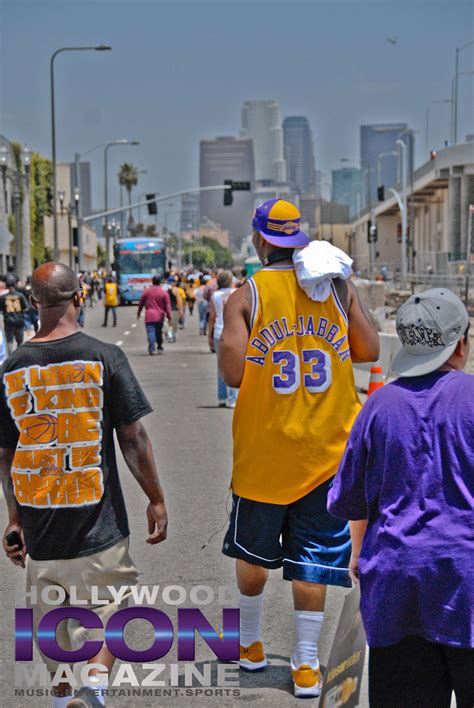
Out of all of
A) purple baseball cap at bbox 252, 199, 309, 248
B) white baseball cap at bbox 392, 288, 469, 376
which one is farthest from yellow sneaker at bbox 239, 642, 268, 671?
white baseball cap at bbox 392, 288, 469, 376

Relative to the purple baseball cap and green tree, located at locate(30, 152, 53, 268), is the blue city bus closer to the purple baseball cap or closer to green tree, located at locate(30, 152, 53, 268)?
green tree, located at locate(30, 152, 53, 268)

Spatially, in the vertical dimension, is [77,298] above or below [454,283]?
above

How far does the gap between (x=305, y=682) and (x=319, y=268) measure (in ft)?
5.66

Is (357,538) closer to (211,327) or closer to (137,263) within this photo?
(211,327)

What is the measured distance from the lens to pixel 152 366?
22.7 meters

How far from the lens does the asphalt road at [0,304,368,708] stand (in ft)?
16.3

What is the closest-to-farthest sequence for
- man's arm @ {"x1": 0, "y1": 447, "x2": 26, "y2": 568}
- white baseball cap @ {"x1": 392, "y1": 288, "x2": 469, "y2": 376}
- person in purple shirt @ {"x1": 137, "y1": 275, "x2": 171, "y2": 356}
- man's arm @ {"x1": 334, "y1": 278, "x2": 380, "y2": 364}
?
white baseball cap @ {"x1": 392, "y1": 288, "x2": 469, "y2": 376}, man's arm @ {"x1": 0, "y1": 447, "x2": 26, "y2": 568}, man's arm @ {"x1": 334, "y1": 278, "x2": 380, "y2": 364}, person in purple shirt @ {"x1": 137, "y1": 275, "x2": 171, "y2": 356}

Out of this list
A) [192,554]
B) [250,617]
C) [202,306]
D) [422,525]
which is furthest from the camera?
[202,306]

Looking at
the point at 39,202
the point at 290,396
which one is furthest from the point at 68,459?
the point at 39,202

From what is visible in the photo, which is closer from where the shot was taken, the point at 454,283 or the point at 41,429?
the point at 41,429

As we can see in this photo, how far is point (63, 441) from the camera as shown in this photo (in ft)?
13.1

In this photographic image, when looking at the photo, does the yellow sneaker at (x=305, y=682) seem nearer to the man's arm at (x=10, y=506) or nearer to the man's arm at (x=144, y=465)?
the man's arm at (x=144, y=465)

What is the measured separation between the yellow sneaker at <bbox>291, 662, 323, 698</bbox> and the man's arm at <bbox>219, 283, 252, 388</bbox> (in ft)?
4.00

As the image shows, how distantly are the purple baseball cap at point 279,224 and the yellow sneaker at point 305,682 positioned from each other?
180 centimetres
